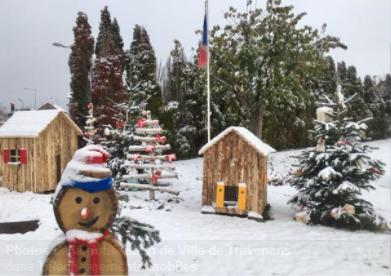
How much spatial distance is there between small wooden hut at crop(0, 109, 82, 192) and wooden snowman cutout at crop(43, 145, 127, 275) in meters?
9.17

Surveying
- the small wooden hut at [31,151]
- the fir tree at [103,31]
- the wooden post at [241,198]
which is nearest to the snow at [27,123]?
the small wooden hut at [31,151]

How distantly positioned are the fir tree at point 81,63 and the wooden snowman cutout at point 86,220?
19.7 meters

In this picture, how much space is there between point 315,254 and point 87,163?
16.1ft

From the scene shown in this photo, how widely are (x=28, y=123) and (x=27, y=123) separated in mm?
46

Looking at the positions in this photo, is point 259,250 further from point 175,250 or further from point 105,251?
point 105,251

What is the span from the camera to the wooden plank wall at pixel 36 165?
1289 centimetres

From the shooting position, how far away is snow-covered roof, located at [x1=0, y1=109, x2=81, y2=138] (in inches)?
506

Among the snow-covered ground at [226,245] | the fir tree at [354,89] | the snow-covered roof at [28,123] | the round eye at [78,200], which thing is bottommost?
the snow-covered ground at [226,245]

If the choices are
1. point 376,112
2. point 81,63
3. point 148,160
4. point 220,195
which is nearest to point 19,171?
point 148,160

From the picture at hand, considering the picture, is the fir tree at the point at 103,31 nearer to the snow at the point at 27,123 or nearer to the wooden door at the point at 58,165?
the snow at the point at 27,123

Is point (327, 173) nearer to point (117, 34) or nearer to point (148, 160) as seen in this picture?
point (148, 160)

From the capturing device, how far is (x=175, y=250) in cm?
734

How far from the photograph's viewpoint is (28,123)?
13453 millimetres

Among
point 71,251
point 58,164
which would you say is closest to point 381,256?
point 71,251
